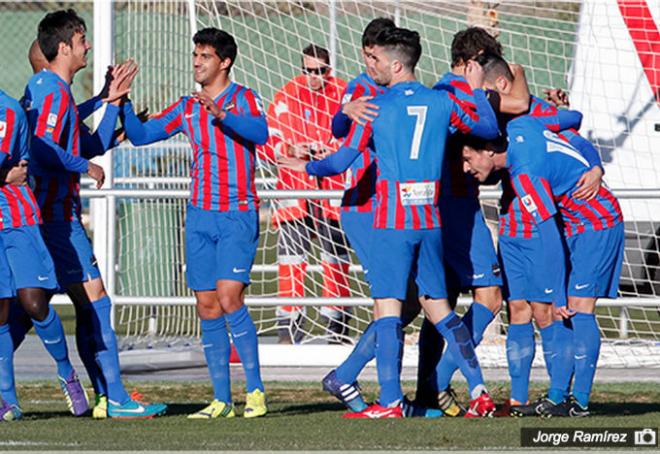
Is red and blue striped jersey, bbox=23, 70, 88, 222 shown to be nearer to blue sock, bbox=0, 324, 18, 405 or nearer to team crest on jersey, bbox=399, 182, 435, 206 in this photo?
blue sock, bbox=0, 324, 18, 405

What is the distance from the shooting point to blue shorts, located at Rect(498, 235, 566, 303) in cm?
782

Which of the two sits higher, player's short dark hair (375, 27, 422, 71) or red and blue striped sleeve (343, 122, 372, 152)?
player's short dark hair (375, 27, 422, 71)

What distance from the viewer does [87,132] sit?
8.09 metres

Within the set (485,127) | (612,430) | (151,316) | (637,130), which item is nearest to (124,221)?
(151,316)

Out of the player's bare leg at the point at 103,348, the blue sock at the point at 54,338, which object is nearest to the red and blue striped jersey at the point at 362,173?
the player's bare leg at the point at 103,348

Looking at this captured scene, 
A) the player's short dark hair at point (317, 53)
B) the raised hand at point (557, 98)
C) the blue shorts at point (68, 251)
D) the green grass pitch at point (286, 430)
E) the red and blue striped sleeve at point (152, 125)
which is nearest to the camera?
the green grass pitch at point (286, 430)

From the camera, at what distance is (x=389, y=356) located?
745 centimetres

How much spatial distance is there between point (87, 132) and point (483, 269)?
2.17m

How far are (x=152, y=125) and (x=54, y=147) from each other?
64 cm

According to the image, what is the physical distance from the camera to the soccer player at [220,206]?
7.83 m

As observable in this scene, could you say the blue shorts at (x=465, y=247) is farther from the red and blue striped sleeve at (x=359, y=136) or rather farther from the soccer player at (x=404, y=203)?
the red and blue striped sleeve at (x=359, y=136)

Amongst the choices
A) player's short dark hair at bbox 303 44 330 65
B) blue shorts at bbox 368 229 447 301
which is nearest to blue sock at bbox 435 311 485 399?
blue shorts at bbox 368 229 447 301

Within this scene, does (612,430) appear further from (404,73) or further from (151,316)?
(151,316)

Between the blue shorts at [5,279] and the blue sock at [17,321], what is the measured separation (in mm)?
438
